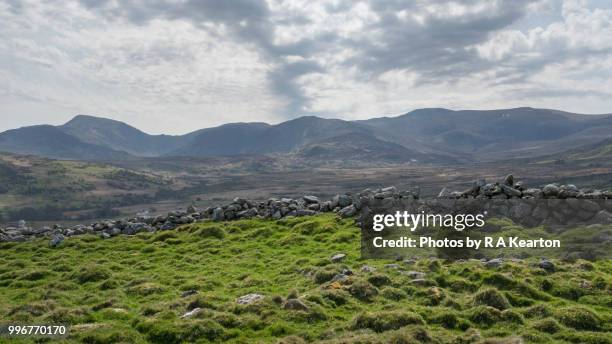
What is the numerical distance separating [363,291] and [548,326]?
705 centimetres

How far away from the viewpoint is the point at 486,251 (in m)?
25.8

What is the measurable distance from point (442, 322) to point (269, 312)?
6.42 meters

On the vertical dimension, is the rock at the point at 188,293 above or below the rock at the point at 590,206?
below

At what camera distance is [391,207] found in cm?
3522

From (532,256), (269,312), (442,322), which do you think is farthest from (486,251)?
(269,312)

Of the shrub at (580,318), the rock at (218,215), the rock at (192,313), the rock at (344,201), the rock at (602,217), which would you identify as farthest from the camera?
the rock at (218,215)

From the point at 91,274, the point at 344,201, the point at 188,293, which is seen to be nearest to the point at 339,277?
the point at 188,293

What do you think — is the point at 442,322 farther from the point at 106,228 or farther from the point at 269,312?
the point at 106,228

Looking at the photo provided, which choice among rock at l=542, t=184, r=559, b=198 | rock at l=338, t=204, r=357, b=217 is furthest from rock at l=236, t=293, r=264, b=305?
rock at l=542, t=184, r=559, b=198

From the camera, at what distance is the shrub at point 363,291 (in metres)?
19.1

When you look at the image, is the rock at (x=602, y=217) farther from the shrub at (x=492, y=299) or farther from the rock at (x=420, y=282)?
the rock at (x=420, y=282)

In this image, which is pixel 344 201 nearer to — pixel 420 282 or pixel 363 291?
pixel 420 282

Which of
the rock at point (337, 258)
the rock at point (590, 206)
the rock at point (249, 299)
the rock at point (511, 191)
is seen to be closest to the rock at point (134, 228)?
the rock at point (337, 258)

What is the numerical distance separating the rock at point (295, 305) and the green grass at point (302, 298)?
0.19 m
